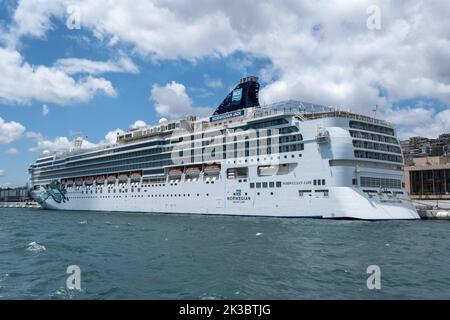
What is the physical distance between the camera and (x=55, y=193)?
285 feet

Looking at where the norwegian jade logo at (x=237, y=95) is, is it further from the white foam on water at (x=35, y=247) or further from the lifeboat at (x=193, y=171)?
the white foam on water at (x=35, y=247)

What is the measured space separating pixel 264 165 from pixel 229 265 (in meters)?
30.2

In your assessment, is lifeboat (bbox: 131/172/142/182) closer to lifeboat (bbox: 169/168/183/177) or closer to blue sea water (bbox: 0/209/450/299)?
lifeboat (bbox: 169/168/183/177)

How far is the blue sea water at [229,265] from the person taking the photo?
43.2 feet

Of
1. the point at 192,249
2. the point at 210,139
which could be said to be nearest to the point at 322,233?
the point at 192,249

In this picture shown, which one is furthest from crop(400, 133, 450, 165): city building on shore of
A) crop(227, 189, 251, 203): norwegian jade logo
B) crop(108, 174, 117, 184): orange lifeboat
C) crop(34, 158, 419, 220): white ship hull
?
crop(227, 189, 251, 203): norwegian jade logo

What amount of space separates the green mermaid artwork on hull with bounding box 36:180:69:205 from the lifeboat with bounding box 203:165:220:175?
43.5 metres

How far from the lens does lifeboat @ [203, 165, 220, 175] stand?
5162 cm

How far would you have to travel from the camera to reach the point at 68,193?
83.2 metres

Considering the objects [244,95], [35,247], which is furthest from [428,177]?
[35,247]

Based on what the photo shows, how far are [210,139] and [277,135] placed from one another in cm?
1188

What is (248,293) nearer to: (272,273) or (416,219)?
(272,273)
